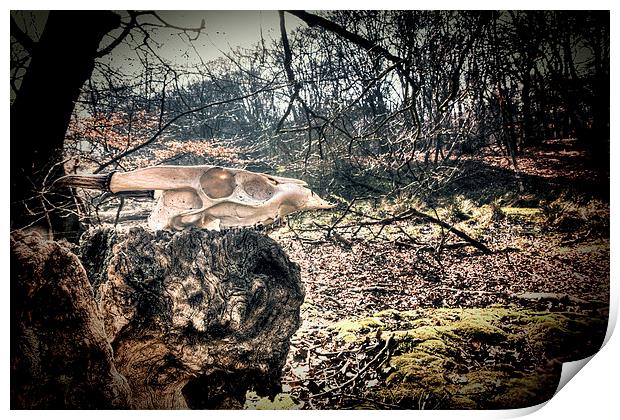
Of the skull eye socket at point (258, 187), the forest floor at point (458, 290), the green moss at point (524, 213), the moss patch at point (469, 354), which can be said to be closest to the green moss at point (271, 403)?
the forest floor at point (458, 290)

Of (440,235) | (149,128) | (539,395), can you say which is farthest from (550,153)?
(149,128)

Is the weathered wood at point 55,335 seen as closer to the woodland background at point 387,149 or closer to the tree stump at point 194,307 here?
the tree stump at point 194,307

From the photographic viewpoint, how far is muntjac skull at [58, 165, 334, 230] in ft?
9.16

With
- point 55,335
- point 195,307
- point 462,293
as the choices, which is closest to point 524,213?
point 462,293

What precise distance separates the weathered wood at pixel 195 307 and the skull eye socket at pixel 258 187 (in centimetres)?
23

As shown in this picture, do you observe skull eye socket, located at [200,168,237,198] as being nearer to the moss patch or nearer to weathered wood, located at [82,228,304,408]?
weathered wood, located at [82,228,304,408]

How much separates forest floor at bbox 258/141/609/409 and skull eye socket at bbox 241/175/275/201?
0.73 feet

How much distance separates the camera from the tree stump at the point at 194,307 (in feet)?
8.96

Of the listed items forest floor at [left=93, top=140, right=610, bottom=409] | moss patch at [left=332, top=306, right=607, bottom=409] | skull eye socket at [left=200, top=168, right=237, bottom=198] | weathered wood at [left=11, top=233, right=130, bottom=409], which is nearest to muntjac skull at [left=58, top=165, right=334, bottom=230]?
skull eye socket at [left=200, top=168, right=237, bottom=198]

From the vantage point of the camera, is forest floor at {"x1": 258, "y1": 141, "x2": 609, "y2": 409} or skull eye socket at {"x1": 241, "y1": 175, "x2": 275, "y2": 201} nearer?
forest floor at {"x1": 258, "y1": 141, "x2": 609, "y2": 409}

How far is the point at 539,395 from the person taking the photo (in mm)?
2781

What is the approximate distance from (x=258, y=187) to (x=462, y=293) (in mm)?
1293

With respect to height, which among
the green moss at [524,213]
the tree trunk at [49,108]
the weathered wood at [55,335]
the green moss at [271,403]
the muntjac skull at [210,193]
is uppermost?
the tree trunk at [49,108]
